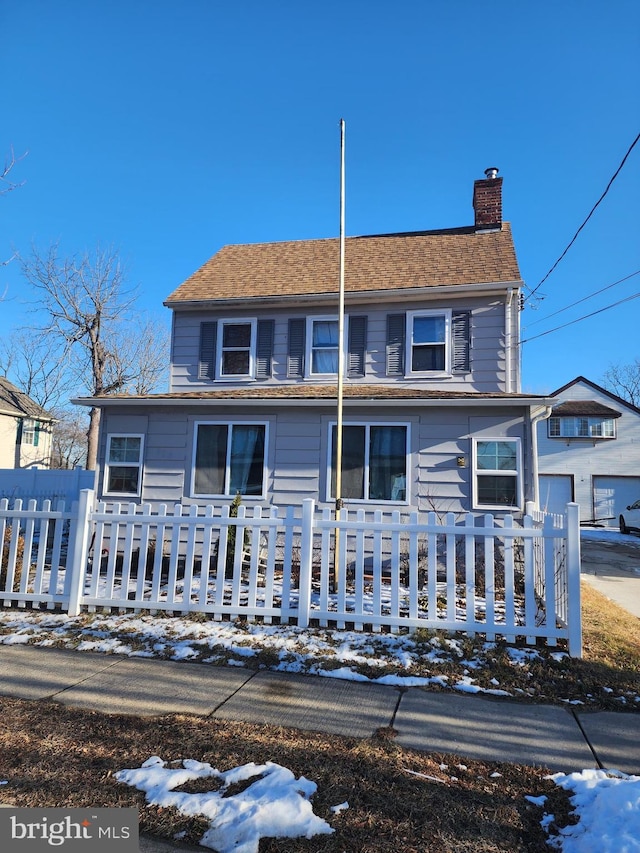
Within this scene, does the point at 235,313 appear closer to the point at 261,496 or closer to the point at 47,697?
the point at 261,496

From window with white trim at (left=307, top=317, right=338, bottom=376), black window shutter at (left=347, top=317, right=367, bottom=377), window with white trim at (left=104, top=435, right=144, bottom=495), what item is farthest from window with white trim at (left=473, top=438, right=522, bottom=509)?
window with white trim at (left=104, top=435, right=144, bottom=495)

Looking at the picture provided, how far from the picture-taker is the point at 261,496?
9.70 meters

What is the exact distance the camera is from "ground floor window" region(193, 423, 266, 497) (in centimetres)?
985

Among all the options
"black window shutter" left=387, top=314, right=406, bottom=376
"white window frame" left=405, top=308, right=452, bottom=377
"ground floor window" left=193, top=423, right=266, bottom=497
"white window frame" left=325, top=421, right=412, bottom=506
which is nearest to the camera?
"white window frame" left=325, top=421, right=412, bottom=506

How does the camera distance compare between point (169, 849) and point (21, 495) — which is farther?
point (21, 495)

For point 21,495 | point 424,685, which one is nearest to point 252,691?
point 424,685

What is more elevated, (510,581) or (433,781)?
(510,581)

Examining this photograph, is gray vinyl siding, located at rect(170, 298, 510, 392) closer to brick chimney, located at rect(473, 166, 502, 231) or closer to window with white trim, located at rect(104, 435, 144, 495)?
window with white trim, located at rect(104, 435, 144, 495)

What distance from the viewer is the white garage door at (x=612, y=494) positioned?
23688 mm

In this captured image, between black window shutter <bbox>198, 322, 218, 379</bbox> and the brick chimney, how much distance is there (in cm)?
710

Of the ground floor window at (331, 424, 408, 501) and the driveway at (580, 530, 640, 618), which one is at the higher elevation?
the ground floor window at (331, 424, 408, 501)

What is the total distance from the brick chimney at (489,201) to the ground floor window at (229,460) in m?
7.70

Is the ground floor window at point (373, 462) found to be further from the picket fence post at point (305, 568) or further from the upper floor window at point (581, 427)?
the upper floor window at point (581, 427)

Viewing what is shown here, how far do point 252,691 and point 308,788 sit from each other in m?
1.38
